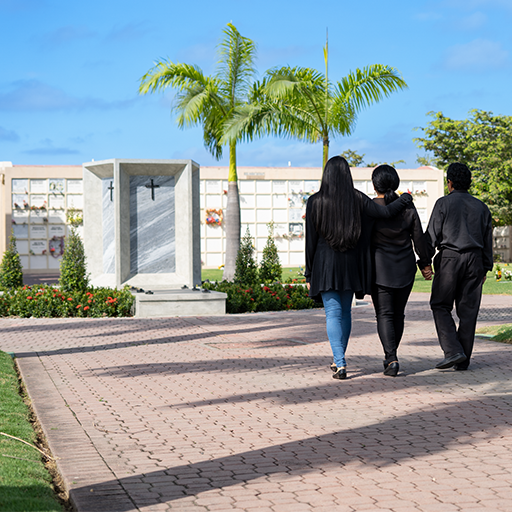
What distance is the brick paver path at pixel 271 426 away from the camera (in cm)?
330

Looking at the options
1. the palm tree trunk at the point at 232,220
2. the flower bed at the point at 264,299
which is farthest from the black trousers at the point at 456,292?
the palm tree trunk at the point at 232,220

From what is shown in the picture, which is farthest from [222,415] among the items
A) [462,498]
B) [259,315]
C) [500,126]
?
[500,126]

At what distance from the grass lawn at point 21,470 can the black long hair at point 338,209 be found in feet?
9.14

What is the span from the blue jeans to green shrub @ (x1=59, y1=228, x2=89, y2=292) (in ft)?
28.9

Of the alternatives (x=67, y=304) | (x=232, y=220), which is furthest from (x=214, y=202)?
(x=67, y=304)

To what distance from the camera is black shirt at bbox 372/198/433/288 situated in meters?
6.06

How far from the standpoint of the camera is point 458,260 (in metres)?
6.29

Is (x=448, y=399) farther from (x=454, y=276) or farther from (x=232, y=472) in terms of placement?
(x=232, y=472)

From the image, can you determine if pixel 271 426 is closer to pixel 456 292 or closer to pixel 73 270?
pixel 456 292

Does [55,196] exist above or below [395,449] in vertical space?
above

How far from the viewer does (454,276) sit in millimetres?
6305

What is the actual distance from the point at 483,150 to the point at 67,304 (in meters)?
33.1

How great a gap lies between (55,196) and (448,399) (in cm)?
2974

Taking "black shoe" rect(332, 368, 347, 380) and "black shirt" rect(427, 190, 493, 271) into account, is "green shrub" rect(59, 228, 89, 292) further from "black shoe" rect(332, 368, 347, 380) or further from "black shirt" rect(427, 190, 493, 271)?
"black shirt" rect(427, 190, 493, 271)
